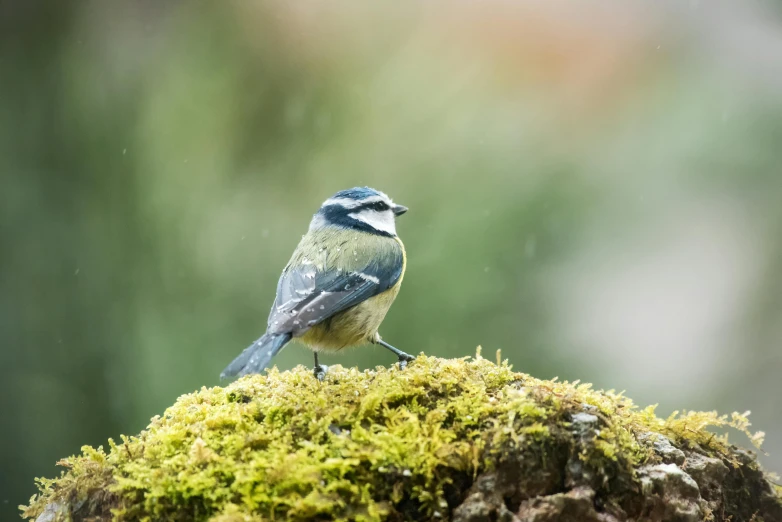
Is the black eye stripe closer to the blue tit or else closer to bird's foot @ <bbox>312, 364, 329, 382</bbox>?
the blue tit

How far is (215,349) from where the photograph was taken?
2.89 metres

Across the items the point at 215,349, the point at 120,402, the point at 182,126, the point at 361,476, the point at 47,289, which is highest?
the point at 182,126

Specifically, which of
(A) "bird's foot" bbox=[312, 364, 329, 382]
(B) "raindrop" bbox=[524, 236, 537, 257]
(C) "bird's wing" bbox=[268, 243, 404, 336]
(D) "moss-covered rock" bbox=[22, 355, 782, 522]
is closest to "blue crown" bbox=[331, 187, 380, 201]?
(C) "bird's wing" bbox=[268, 243, 404, 336]

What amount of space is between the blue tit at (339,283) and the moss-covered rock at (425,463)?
0.25 metres

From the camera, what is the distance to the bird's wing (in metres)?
1.46

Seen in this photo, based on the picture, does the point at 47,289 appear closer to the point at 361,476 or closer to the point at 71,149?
the point at 71,149

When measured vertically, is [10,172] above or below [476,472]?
above

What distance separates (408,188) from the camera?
9.88 feet

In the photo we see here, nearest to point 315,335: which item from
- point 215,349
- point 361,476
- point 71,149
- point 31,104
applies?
point 361,476

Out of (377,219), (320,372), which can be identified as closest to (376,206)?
(377,219)

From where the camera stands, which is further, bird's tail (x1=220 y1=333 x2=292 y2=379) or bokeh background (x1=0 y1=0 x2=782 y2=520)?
bokeh background (x1=0 y1=0 x2=782 y2=520)

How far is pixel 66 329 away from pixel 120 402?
482 mm

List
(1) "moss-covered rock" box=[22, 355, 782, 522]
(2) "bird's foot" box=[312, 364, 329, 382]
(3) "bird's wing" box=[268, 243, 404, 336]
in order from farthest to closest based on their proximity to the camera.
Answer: (2) "bird's foot" box=[312, 364, 329, 382]
(3) "bird's wing" box=[268, 243, 404, 336]
(1) "moss-covered rock" box=[22, 355, 782, 522]

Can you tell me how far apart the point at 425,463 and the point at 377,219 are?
3.95ft
